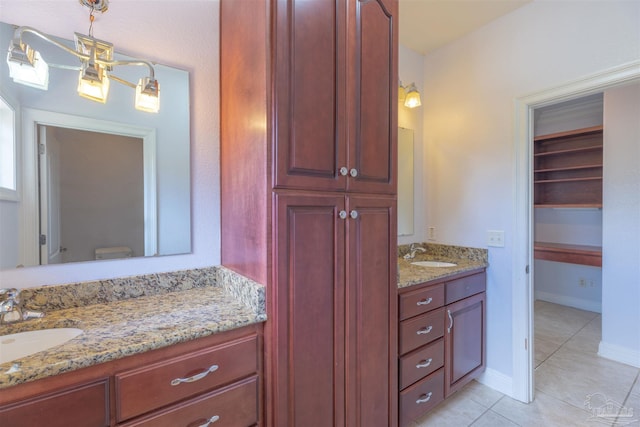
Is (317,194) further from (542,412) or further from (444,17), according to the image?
(542,412)

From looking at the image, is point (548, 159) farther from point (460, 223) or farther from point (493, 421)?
point (493, 421)

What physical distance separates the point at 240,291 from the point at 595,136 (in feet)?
14.1

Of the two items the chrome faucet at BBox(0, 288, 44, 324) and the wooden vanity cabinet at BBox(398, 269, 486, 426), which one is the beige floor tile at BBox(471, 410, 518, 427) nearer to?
the wooden vanity cabinet at BBox(398, 269, 486, 426)

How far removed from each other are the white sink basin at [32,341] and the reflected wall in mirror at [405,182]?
2072 mm

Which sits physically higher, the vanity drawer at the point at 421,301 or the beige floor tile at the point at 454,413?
the vanity drawer at the point at 421,301

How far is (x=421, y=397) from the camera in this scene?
162 centimetres

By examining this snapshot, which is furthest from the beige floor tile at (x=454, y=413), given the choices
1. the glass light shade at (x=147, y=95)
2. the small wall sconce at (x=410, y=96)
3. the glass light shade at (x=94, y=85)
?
the glass light shade at (x=94, y=85)

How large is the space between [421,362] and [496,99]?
6.14ft

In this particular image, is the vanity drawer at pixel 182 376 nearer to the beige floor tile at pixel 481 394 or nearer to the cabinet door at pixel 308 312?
the cabinet door at pixel 308 312

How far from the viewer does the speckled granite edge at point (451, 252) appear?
84.4 inches

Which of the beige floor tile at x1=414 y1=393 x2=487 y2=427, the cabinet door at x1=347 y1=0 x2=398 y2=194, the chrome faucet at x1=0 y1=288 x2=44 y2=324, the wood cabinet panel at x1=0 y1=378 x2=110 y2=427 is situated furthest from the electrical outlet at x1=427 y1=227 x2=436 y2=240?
the chrome faucet at x1=0 y1=288 x2=44 y2=324

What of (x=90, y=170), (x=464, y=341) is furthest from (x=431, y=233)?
(x=90, y=170)

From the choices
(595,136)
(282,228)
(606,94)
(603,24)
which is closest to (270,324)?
(282,228)

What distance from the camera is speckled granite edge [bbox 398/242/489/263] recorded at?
2143 millimetres
